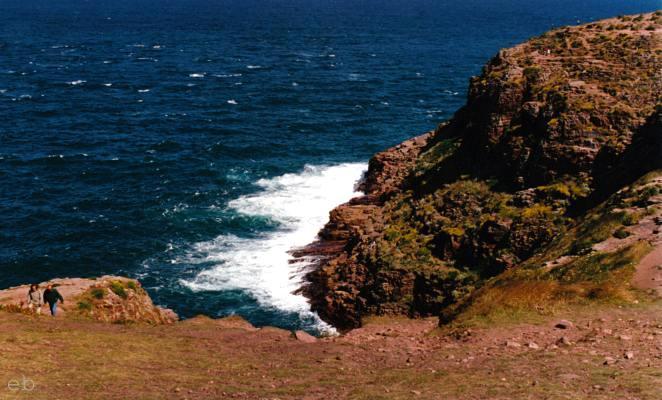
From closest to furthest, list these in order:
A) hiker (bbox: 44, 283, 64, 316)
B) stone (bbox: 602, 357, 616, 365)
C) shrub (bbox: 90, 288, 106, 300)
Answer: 1. stone (bbox: 602, 357, 616, 365)
2. hiker (bbox: 44, 283, 64, 316)
3. shrub (bbox: 90, 288, 106, 300)

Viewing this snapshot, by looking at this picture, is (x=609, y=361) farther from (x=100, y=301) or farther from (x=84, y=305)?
(x=84, y=305)

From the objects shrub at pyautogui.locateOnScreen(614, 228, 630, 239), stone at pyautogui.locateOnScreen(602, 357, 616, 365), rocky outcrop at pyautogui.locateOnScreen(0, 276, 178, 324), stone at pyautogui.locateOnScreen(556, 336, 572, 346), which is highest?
shrub at pyautogui.locateOnScreen(614, 228, 630, 239)

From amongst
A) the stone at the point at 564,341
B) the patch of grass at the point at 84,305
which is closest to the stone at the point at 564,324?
the stone at the point at 564,341

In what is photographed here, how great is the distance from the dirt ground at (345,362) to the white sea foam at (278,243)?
1980cm

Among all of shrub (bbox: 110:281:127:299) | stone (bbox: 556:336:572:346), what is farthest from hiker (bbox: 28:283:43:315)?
stone (bbox: 556:336:572:346)

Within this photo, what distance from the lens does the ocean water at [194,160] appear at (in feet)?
214

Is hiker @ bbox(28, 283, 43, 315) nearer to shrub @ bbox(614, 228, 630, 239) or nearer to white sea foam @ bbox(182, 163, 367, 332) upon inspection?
white sea foam @ bbox(182, 163, 367, 332)

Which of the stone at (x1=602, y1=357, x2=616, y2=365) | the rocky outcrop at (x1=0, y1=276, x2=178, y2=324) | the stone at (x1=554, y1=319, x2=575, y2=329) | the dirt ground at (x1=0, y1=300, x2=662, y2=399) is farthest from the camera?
the rocky outcrop at (x1=0, y1=276, x2=178, y2=324)

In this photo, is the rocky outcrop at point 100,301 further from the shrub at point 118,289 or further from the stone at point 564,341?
the stone at point 564,341

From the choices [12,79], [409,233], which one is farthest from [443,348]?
[12,79]

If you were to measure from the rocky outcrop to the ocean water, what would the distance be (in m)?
14.6

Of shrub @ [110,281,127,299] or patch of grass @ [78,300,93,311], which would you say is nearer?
patch of grass @ [78,300,93,311]

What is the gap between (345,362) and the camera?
1261 inches

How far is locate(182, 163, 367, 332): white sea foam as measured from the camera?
6075 centimetres
